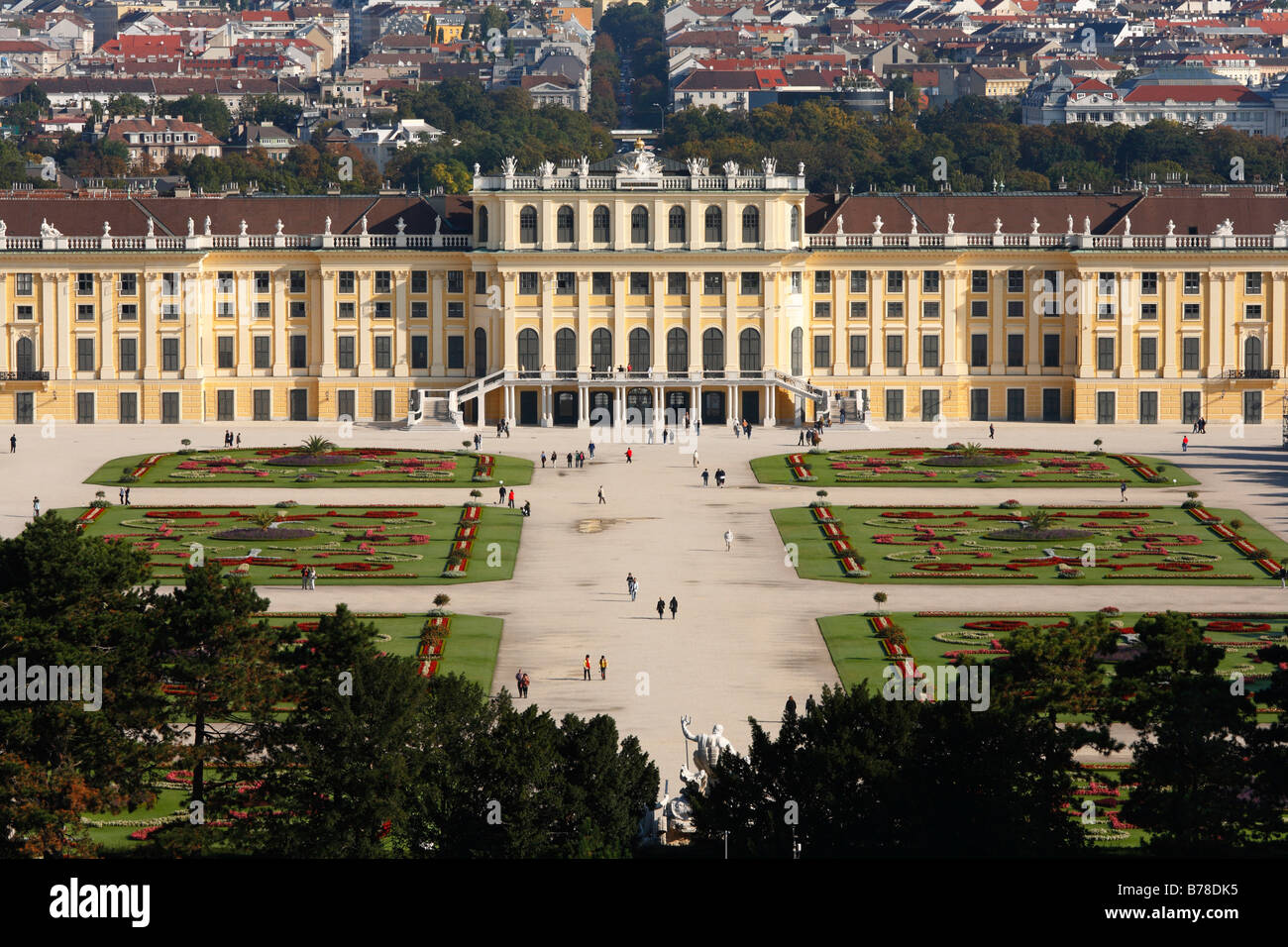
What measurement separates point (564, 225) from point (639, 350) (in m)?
7.55

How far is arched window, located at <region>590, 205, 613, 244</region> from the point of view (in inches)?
5281

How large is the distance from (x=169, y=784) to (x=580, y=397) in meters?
77.2

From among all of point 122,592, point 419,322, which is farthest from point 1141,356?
point 122,592

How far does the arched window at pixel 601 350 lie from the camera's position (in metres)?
134

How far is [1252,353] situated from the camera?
439 ft

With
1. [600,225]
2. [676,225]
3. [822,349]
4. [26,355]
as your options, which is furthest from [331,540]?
[822,349]

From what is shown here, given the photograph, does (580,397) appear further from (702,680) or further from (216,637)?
(216,637)

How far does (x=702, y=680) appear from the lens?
6656 centimetres

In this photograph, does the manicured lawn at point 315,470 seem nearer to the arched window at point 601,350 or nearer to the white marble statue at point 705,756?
the arched window at point 601,350

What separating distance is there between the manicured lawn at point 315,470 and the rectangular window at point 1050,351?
3307cm

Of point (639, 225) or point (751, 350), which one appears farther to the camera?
point (639, 225)

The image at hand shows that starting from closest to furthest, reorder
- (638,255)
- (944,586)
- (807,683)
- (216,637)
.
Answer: (216,637) → (807,683) → (944,586) → (638,255)

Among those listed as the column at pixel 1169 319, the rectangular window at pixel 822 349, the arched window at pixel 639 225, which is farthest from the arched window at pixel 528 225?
the column at pixel 1169 319

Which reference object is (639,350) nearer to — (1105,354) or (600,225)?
(600,225)
